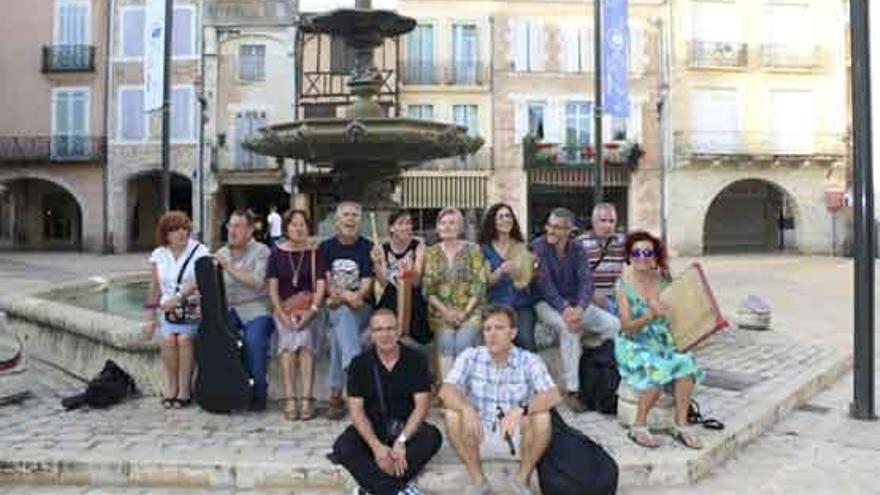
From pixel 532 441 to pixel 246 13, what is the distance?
33.3m

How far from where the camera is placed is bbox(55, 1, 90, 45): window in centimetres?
3603

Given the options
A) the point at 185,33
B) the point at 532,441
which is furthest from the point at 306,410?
the point at 185,33

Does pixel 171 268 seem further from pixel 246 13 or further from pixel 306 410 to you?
pixel 246 13

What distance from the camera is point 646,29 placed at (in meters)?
36.4

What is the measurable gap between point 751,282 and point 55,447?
19.0 metres

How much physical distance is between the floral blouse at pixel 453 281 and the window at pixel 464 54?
30361mm

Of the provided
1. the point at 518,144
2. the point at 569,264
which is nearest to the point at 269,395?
the point at 569,264

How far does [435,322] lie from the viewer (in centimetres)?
598

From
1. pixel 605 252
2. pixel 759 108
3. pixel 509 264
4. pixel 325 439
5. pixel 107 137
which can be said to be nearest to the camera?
pixel 325 439

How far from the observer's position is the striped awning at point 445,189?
34719 mm

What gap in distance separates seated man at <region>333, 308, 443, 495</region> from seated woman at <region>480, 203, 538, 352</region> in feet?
4.66

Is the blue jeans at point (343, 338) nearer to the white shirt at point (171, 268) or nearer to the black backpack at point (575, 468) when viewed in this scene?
the white shirt at point (171, 268)

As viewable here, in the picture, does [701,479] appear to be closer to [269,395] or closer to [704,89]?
[269,395]

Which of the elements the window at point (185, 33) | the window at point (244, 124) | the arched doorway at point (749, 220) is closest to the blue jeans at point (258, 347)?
the window at point (244, 124)
